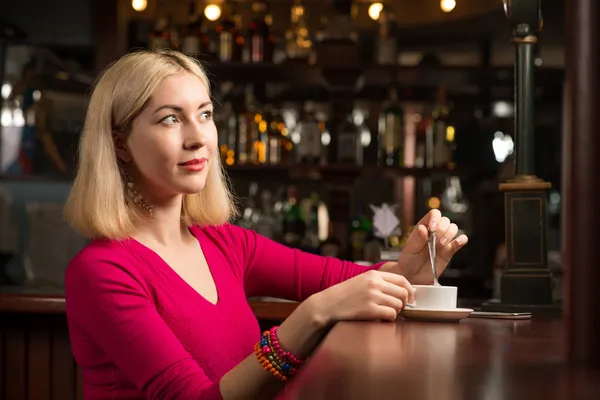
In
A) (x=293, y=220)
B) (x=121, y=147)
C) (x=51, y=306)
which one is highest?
(x=121, y=147)

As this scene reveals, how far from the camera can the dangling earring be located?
1.75m

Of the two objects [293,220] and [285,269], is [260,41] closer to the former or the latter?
[293,220]

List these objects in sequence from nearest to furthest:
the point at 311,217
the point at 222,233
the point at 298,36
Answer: the point at 222,233 → the point at 311,217 → the point at 298,36

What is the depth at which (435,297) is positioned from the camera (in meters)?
1.49

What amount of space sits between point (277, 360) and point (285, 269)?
1.81 feet

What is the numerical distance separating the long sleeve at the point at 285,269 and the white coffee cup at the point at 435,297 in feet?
1.48

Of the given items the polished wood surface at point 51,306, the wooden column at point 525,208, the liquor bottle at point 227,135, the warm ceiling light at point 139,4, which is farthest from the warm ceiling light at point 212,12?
the wooden column at point 525,208

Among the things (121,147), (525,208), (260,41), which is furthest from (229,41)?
(121,147)

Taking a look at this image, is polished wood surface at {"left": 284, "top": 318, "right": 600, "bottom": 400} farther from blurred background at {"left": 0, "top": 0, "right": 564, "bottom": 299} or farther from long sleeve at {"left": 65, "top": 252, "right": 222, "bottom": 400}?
blurred background at {"left": 0, "top": 0, "right": 564, "bottom": 299}

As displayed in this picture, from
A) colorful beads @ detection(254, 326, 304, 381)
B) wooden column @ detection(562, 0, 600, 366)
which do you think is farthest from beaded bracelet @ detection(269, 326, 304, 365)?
wooden column @ detection(562, 0, 600, 366)

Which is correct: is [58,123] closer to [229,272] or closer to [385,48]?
[385,48]

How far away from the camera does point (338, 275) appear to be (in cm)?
195

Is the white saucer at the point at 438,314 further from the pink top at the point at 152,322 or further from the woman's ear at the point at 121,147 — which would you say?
the woman's ear at the point at 121,147

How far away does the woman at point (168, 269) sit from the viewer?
1.42 meters
